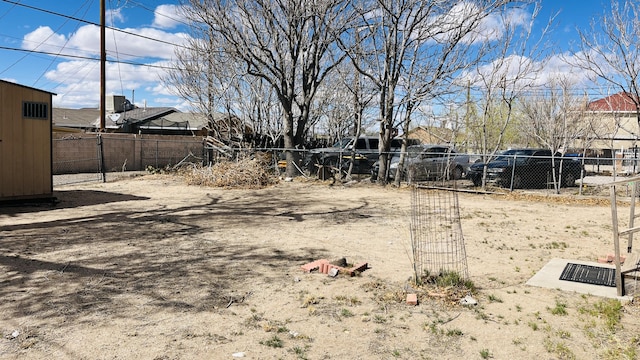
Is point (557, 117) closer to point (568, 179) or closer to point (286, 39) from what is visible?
point (568, 179)

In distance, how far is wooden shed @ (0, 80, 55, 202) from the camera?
1027 centimetres

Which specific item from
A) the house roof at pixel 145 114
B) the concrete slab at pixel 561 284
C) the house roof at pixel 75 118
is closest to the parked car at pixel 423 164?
the concrete slab at pixel 561 284

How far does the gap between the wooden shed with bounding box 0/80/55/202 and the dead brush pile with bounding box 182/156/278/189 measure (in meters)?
6.23

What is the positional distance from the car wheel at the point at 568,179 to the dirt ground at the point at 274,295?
8.13 metres

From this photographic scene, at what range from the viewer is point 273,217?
10.2m

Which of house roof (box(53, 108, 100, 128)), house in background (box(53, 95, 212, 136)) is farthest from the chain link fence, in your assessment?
house roof (box(53, 108, 100, 128))

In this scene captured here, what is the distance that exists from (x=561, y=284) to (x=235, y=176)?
12.9 metres

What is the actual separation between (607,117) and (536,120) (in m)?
5.10

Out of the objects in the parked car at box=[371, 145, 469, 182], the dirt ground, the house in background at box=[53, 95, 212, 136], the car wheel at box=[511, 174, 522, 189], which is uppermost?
the house in background at box=[53, 95, 212, 136]

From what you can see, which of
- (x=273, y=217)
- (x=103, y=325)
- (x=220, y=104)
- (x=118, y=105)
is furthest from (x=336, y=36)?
(x=118, y=105)

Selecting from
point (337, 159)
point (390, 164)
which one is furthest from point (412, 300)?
point (337, 159)

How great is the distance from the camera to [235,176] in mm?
16734

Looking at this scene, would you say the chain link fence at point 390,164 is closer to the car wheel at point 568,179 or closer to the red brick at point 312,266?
the car wheel at point 568,179

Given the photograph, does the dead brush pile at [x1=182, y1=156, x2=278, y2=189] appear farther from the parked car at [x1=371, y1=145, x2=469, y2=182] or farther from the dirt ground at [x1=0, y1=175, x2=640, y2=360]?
the dirt ground at [x1=0, y1=175, x2=640, y2=360]
